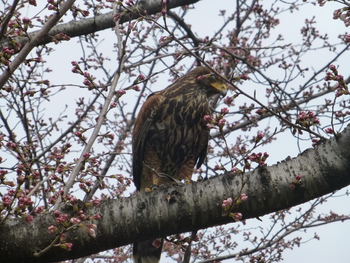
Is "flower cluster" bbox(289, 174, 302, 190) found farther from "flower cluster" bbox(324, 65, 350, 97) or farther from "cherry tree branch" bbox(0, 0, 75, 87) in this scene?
"cherry tree branch" bbox(0, 0, 75, 87)

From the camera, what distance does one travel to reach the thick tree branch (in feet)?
7.32

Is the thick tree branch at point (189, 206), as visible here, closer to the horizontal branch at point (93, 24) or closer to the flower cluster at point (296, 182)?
the flower cluster at point (296, 182)

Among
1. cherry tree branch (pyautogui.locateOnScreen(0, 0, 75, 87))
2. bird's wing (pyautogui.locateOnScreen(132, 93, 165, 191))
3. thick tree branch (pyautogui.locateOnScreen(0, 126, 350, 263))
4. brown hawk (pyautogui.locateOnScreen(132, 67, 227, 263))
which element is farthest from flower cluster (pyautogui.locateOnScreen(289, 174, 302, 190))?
bird's wing (pyautogui.locateOnScreen(132, 93, 165, 191))

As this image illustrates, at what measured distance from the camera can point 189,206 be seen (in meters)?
2.37

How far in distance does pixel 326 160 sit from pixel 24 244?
1517 mm

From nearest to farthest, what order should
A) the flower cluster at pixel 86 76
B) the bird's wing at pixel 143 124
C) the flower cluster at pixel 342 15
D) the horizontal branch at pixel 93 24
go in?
the flower cluster at pixel 342 15
the flower cluster at pixel 86 76
the bird's wing at pixel 143 124
the horizontal branch at pixel 93 24

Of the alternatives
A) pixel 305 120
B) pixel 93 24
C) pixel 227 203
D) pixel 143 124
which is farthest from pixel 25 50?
pixel 93 24

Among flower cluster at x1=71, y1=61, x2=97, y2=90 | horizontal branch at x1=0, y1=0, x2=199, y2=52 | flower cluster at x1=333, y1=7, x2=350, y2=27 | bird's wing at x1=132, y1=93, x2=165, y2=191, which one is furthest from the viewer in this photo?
horizontal branch at x1=0, y1=0, x2=199, y2=52

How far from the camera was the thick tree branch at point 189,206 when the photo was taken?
2232mm

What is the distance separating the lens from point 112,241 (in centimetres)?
235

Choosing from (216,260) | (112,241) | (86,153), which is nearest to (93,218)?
(112,241)

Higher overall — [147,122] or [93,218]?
[147,122]

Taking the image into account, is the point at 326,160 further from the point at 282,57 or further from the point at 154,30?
the point at 154,30

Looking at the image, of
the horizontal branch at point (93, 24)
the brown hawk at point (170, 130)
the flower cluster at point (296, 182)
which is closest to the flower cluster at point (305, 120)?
the flower cluster at point (296, 182)
